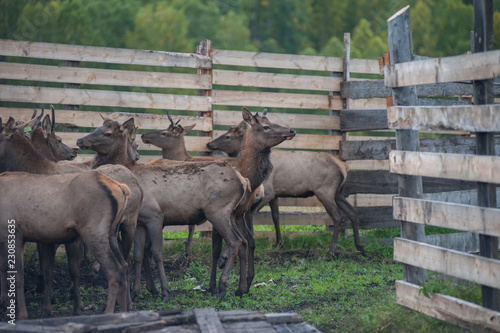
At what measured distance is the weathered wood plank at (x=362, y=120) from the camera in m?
11.6

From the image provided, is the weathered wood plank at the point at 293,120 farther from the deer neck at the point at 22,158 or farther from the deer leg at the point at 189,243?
the deer neck at the point at 22,158

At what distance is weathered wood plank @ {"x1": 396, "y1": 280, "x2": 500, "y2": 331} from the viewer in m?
5.20

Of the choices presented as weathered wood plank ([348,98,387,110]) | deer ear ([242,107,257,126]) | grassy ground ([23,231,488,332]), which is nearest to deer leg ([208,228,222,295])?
grassy ground ([23,231,488,332])

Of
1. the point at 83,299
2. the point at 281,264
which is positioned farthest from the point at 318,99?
the point at 83,299

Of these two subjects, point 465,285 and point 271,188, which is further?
point 271,188

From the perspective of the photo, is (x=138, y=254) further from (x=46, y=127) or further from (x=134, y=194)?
(x=46, y=127)

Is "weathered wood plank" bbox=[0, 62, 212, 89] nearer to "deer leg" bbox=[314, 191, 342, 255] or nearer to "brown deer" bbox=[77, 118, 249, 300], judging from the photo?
"brown deer" bbox=[77, 118, 249, 300]

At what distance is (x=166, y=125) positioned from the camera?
11.4m

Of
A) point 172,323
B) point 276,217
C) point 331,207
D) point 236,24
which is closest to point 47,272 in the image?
point 172,323

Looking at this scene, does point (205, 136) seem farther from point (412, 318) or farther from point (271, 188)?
point (412, 318)

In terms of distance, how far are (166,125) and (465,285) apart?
263 inches

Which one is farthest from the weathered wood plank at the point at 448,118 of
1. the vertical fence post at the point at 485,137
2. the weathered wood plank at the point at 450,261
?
the weathered wood plank at the point at 450,261

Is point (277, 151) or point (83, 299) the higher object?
point (277, 151)

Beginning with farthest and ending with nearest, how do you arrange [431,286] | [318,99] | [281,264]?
1. [318,99]
2. [281,264]
3. [431,286]
